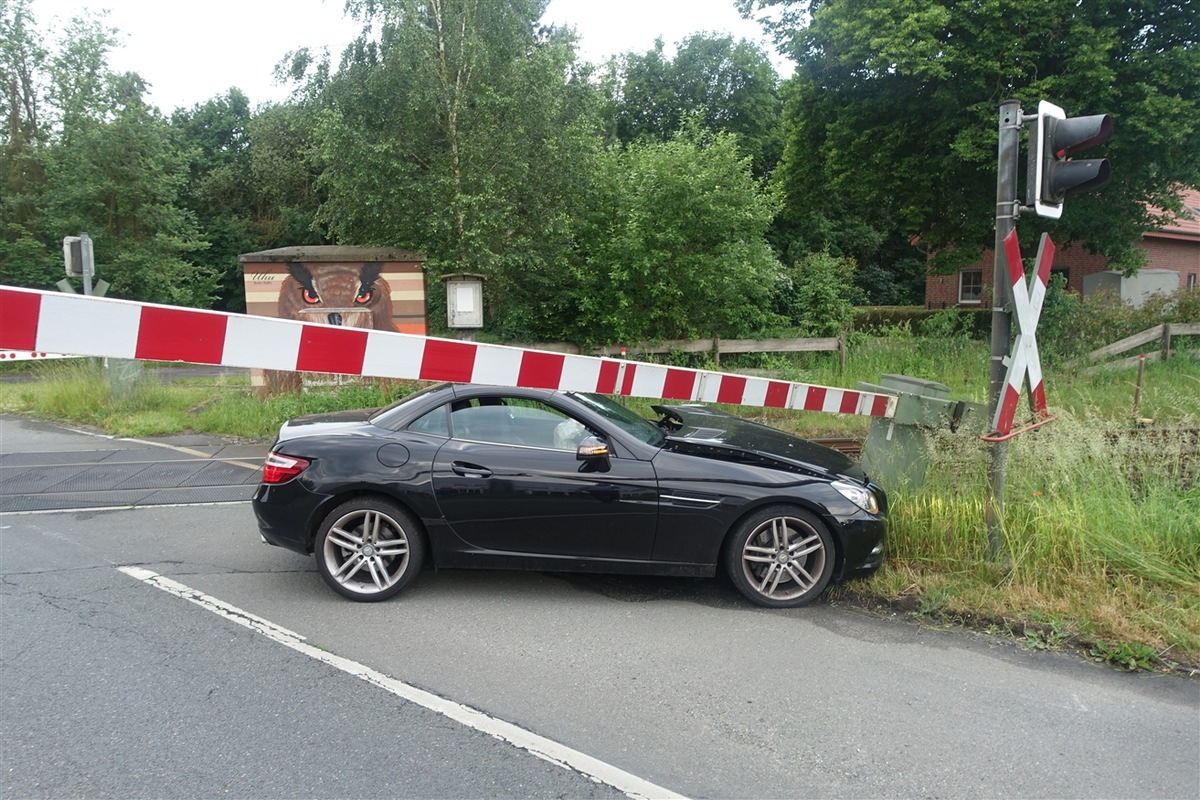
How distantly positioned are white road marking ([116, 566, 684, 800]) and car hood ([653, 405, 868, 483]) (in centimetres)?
220

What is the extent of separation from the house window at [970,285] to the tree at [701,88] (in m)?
13.3

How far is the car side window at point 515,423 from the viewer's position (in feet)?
16.8

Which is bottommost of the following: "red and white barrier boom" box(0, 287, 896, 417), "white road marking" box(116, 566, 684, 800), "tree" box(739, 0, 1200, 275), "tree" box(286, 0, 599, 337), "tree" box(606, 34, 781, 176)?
"white road marking" box(116, 566, 684, 800)

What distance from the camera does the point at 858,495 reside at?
16.3 ft

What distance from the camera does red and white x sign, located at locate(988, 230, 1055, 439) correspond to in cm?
498

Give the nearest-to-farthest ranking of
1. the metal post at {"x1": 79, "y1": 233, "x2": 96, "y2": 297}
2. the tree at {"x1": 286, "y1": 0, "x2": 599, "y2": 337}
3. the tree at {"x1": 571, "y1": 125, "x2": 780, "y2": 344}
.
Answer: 1. the metal post at {"x1": 79, "y1": 233, "x2": 96, "y2": 297}
2. the tree at {"x1": 571, "y1": 125, "x2": 780, "y2": 344}
3. the tree at {"x1": 286, "y1": 0, "x2": 599, "y2": 337}

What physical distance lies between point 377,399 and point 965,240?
14.4 meters

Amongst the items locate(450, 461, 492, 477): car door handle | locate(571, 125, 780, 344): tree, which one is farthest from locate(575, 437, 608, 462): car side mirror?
locate(571, 125, 780, 344): tree

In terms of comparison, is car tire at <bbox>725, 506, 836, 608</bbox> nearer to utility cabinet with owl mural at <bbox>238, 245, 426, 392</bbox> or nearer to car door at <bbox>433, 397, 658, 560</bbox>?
car door at <bbox>433, 397, 658, 560</bbox>

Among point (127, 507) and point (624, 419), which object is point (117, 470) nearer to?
point (127, 507)

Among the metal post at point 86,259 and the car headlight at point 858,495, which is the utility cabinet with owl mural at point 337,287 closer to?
the metal post at point 86,259

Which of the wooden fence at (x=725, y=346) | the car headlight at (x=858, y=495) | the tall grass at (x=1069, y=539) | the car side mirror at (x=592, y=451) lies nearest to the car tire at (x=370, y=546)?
the car side mirror at (x=592, y=451)

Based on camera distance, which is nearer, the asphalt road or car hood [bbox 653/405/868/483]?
the asphalt road

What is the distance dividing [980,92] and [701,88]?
996 inches
